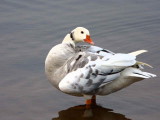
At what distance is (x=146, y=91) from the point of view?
714 centimetres

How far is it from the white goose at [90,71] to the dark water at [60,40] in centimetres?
40

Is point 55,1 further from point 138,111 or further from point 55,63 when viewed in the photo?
point 138,111

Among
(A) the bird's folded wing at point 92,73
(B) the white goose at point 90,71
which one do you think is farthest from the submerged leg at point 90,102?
(A) the bird's folded wing at point 92,73

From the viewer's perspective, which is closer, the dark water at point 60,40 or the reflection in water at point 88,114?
the reflection in water at point 88,114

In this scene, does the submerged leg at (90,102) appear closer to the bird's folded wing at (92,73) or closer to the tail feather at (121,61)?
the bird's folded wing at (92,73)

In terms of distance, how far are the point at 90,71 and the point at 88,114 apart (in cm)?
75

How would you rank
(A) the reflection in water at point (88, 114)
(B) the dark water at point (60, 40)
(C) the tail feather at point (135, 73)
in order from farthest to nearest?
(B) the dark water at point (60, 40) → (A) the reflection in water at point (88, 114) → (C) the tail feather at point (135, 73)

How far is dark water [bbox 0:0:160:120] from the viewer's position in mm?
6770

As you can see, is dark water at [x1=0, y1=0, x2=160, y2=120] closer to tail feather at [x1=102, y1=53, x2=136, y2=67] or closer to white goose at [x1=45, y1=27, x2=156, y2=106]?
white goose at [x1=45, y1=27, x2=156, y2=106]

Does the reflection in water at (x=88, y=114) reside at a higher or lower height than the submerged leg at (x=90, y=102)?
lower

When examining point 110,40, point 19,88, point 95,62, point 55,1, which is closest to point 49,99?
point 19,88

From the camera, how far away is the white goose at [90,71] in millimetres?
6371

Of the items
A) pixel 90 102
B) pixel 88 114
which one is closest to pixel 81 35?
pixel 90 102

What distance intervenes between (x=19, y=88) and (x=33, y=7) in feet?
11.0
